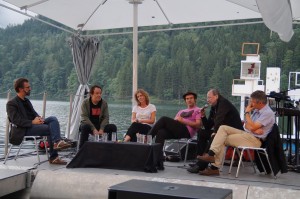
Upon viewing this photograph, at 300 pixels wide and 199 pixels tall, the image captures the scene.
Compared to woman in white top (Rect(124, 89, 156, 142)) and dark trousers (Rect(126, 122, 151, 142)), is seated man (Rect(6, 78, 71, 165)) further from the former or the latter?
woman in white top (Rect(124, 89, 156, 142))

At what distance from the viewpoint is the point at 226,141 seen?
187 inches

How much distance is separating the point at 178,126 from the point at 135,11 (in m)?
2.49

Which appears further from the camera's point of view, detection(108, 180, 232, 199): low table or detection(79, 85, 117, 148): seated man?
detection(79, 85, 117, 148): seated man

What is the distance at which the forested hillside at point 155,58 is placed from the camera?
13281 millimetres

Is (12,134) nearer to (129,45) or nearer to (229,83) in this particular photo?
(129,45)

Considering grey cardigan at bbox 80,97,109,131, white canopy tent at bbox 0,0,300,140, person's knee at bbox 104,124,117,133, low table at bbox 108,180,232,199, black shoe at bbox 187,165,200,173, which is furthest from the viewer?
white canopy tent at bbox 0,0,300,140

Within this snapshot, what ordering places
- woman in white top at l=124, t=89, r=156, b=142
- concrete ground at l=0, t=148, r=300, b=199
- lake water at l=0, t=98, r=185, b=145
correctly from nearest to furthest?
1. concrete ground at l=0, t=148, r=300, b=199
2. woman in white top at l=124, t=89, r=156, b=142
3. lake water at l=0, t=98, r=185, b=145

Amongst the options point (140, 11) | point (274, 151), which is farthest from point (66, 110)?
point (274, 151)

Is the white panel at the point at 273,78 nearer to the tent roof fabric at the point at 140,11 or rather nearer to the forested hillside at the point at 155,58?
the forested hillside at the point at 155,58

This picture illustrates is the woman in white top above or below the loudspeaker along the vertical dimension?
above

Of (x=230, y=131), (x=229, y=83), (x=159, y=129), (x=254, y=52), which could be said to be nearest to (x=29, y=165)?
(x=159, y=129)

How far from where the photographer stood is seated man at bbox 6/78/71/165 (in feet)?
16.7

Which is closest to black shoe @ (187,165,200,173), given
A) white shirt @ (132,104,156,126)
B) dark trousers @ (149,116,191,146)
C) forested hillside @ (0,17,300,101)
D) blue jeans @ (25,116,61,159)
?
dark trousers @ (149,116,191,146)

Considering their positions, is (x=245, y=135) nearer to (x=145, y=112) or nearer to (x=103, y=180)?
(x=103, y=180)
